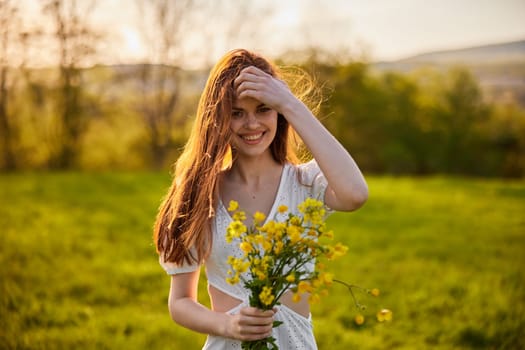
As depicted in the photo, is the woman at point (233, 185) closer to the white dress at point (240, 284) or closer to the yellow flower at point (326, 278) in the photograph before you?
the white dress at point (240, 284)

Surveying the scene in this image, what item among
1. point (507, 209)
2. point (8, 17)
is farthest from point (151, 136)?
point (507, 209)

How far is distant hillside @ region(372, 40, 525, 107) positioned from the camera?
60.9 feet

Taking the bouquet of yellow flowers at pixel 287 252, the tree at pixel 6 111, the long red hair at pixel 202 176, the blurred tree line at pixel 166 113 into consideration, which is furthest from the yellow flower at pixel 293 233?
the tree at pixel 6 111

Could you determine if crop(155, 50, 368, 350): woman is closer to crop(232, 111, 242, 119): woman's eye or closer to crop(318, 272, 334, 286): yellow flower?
crop(232, 111, 242, 119): woman's eye

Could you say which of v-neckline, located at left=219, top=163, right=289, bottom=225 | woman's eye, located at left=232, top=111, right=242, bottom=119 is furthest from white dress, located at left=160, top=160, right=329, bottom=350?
woman's eye, located at left=232, top=111, right=242, bottom=119

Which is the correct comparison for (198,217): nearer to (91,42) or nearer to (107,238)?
(107,238)

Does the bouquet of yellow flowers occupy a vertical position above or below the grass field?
above

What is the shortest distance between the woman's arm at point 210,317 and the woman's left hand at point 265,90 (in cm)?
69

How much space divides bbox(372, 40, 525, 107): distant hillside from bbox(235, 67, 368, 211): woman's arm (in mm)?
16070

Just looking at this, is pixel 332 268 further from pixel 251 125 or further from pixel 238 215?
pixel 238 215

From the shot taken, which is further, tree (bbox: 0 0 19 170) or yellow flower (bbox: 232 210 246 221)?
tree (bbox: 0 0 19 170)

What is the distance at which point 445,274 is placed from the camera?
6.57 m

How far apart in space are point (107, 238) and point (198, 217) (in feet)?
21.3

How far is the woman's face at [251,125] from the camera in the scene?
6.68ft
